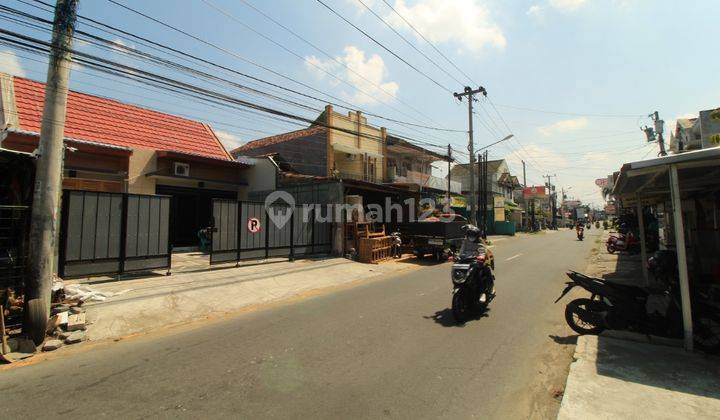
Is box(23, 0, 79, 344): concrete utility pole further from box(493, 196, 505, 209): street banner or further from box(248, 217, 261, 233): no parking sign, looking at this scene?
box(493, 196, 505, 209): street banner

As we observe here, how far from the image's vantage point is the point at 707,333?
16.2 feet

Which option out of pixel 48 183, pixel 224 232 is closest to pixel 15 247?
pixel 48 183

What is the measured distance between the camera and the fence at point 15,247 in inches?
222

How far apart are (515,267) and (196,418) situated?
1231 cm

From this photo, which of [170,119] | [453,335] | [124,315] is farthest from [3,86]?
[453,335]

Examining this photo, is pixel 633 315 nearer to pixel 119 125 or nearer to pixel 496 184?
pixel 119 125

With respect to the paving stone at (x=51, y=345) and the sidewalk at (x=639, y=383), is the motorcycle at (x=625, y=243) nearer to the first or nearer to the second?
the sidewalk at (x=639, y=383)

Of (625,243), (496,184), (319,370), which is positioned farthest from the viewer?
(496,184)

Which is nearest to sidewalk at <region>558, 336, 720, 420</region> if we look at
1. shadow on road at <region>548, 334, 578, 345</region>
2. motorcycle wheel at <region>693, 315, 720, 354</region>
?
motorcycle wheel at <region>693, 315, 720, 354</region>

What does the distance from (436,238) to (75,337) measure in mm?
12480

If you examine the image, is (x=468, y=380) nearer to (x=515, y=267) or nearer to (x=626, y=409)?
(x=626, y=409)

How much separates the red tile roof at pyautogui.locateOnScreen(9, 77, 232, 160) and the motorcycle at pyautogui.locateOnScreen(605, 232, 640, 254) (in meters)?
19.1

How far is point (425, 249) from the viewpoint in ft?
52.4

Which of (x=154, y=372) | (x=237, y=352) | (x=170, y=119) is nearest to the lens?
(x=154, y=372)
